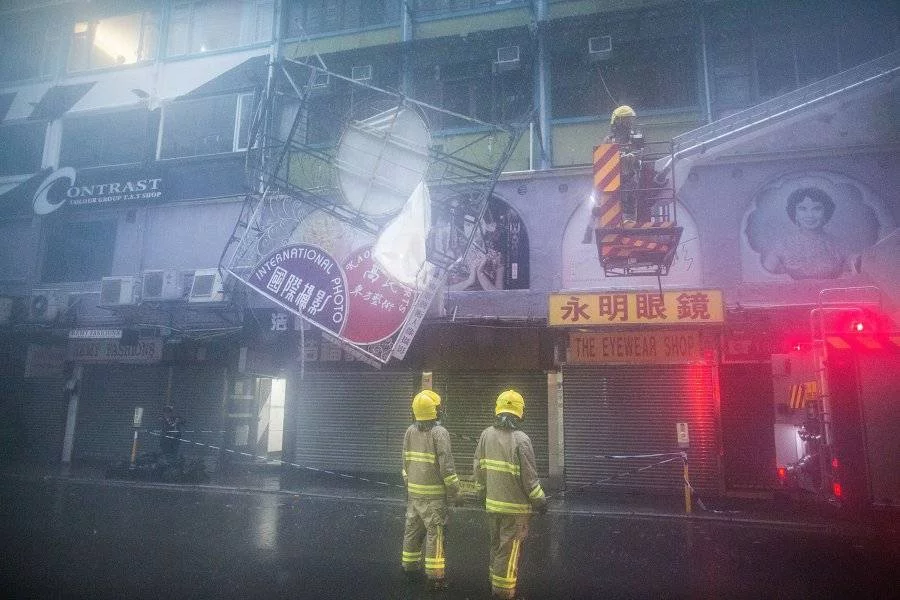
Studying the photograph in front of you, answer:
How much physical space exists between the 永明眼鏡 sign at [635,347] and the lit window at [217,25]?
13075mm

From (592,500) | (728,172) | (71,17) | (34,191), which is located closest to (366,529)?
(592,500)

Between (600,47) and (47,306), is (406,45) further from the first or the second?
(47,306)

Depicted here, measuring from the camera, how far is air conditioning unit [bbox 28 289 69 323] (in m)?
14.3

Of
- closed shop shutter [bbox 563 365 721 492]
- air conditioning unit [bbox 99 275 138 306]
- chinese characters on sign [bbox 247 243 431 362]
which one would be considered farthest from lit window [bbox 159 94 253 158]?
closed shop shutter [bbox 563 365 721 492]

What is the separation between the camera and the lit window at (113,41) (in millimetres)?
16719

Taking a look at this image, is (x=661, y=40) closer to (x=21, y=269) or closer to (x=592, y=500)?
(x=592, y=500)

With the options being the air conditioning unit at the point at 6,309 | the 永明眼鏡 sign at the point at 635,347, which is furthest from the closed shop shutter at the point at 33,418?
the 永明眼鏡 sign at the point at 635,347

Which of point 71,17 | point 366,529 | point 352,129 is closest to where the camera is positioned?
point 366,529

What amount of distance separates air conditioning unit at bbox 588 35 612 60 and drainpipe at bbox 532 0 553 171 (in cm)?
112

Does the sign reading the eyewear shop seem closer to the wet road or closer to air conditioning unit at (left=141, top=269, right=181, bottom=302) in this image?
air conditioning unit at (left=141, top=269, right=181, bottom=302)

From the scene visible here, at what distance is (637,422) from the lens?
11430mm

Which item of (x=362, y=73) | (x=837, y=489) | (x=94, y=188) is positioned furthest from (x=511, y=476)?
(x=94, y=188)

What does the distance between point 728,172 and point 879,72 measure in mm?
3305

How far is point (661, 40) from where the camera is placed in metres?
12.8
